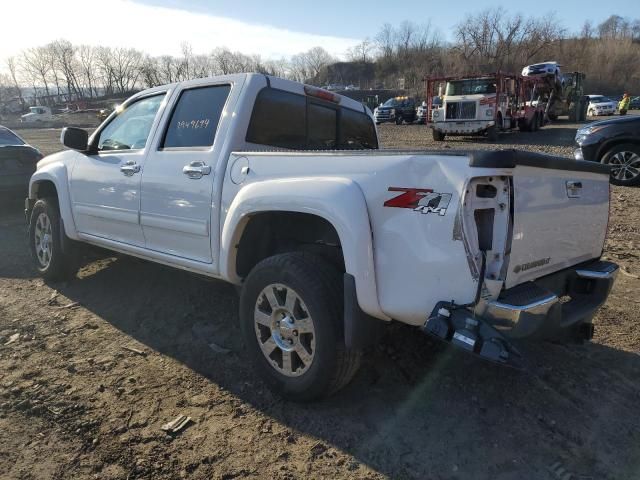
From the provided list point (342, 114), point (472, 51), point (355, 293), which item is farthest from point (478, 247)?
point (472, 51)

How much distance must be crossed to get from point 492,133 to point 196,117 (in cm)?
1836

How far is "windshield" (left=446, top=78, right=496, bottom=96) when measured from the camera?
776 inches

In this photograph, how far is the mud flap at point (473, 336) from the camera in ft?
6.89

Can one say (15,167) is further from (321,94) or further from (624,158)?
(624,158)

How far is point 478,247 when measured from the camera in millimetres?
2207

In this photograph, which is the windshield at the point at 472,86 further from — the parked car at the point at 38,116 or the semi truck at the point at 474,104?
the parked car at the point at 38,116

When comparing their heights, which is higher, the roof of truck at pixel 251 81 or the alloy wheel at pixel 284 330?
the roof of truck at pixel 251 81

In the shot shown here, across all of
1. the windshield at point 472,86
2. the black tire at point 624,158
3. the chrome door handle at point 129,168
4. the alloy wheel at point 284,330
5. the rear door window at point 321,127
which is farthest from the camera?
the windshield at point 472,86

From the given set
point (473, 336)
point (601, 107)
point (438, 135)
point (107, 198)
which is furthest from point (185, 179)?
point (601, 107)

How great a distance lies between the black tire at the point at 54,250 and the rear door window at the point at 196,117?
1.99m

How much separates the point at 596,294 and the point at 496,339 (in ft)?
3.94

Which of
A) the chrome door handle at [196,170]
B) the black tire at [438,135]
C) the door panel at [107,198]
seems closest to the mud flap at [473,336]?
the chrome door handle at [196,170]

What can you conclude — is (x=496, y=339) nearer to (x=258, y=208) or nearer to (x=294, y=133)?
(x=258, y=208)

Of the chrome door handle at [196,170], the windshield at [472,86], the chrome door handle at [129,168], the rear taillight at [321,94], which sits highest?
the windshield at [472,86]
